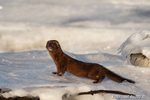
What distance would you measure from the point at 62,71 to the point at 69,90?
75cm

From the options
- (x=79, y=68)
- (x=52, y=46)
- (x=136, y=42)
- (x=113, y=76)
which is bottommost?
(x=113, y=76)

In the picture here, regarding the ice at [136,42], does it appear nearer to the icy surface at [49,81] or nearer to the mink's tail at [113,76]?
the icy surface at [49,81]

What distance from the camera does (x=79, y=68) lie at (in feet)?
17.3

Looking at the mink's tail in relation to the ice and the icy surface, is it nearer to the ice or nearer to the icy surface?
the icy surface

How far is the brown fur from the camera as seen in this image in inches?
203

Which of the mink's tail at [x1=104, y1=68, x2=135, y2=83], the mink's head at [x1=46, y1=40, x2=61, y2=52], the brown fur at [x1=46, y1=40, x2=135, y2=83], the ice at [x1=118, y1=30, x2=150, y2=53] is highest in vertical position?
the mink's head at [x1=46, y1=40, x2=61, y2=52]

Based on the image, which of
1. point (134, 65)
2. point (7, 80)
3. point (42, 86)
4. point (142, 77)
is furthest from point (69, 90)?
point (134, 65)

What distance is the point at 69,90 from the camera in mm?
4621

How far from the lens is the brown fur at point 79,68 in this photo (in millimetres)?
5145

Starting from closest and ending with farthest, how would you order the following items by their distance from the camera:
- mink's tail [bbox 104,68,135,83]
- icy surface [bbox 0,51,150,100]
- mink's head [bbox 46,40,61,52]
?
icy surface [bbox 0,51,150,100]
mink's head [bbox 46,40,61,52]
mink's tail [bbox 104,68,135,83]

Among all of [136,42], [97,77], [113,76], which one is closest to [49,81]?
[97,77]

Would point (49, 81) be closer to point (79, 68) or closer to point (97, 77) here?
point (79, 68)

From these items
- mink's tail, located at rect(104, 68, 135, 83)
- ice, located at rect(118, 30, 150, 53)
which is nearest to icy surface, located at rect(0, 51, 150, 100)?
mink's tail, located at rect(104, 68, 135, 83)

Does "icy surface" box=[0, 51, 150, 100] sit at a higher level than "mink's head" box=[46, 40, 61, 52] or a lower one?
lower
